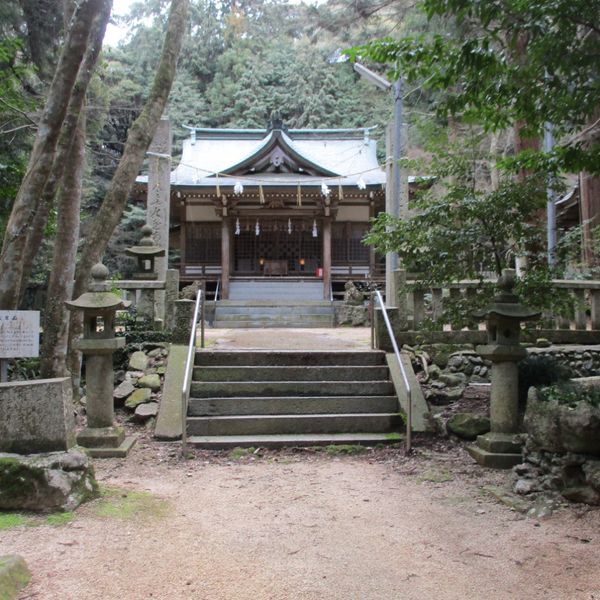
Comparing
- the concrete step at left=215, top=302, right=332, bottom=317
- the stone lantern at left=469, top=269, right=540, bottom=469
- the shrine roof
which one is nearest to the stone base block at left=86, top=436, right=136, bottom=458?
the stone lantern at left=469, top=269, right=540, bottom=469

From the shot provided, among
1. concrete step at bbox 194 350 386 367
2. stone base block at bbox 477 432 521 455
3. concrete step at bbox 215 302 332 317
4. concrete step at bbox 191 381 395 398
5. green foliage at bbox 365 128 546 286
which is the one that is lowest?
stone base block at bbox 477 432 521 455

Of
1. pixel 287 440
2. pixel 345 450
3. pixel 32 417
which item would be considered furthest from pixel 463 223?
pixel 32 417

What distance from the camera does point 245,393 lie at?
268 inches

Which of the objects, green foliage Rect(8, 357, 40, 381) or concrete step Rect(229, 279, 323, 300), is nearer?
green foliage Rect(8, 357, 40, 381)

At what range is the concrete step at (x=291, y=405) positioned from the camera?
21.3 ft

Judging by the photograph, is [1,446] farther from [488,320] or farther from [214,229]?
[214,229]

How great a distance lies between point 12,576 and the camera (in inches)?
106

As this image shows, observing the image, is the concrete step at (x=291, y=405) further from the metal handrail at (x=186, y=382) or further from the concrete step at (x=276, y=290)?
the concrete step at (x=276, y=290)

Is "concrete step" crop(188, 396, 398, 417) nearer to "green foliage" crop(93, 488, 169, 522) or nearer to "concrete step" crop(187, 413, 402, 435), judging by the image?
"concrete step" crop(187, 413, 402, 435)

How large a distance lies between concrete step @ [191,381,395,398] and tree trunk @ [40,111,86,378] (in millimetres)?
1790

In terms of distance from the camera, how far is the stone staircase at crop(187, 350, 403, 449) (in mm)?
6184

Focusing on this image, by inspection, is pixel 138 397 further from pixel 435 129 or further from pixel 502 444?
pixel 435 129

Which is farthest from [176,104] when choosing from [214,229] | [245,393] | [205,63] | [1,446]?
[1,446]

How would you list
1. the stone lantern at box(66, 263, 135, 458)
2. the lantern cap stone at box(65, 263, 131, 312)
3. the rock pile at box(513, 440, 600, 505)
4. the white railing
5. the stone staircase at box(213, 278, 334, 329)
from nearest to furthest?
1. the rock pile at box(513, 440, 600, 505)
2. the stone lantern at box(66, 263, 135, 458)
3. the lantern cap stone at box(65, 263, 131, 312)
4. the white railing
5. the stone staircase at box(213, 278, 334, 329)
